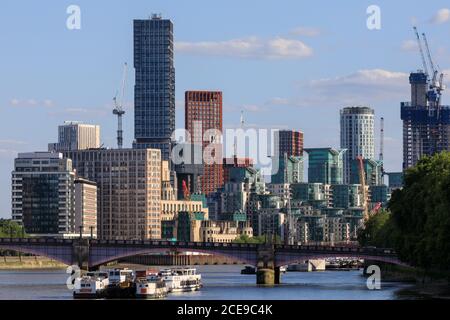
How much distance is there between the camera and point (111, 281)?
103m

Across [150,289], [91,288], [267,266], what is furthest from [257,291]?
[267,266]

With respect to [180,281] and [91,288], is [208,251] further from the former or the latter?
[91,288]

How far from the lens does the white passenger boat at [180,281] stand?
4301 inches

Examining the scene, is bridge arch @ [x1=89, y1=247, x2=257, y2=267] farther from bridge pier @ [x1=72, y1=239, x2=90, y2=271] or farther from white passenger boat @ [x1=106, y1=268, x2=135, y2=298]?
white passenger boat @ [x1=106, y1=268, x2=135, y2=298]

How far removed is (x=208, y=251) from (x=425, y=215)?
33.1 m

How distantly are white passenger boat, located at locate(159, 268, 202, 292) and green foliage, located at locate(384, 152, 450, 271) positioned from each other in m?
18.3

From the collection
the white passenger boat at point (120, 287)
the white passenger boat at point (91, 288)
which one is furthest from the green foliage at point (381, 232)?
the white passenger boat at point (91, 288)

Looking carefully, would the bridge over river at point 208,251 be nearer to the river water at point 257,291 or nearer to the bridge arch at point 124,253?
the bridge arch at point 124,253

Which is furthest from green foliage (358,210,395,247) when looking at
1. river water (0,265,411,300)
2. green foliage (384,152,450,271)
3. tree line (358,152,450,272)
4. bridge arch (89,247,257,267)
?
bridge arch (89,247,257,267)

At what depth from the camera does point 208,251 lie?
462 feet

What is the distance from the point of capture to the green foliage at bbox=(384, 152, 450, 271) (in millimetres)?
97125

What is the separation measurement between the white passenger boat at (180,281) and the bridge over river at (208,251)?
47.6 feet
